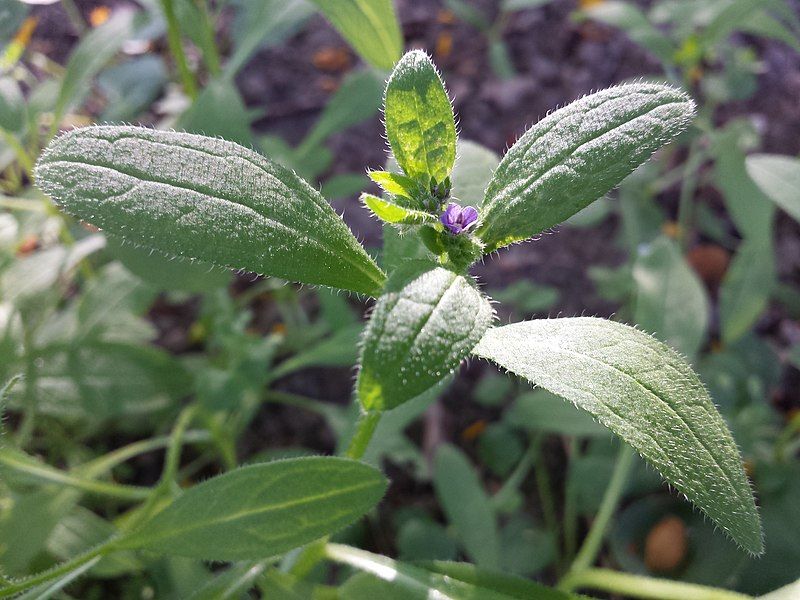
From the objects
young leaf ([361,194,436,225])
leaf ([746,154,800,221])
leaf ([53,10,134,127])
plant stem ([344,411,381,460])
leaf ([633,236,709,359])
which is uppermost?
leaf ([53,10,134,127])

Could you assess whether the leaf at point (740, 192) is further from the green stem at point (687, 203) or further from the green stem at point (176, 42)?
the green stem at point (176, 42)

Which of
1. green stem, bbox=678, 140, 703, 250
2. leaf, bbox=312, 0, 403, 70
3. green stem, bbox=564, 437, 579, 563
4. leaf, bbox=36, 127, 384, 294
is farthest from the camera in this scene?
green stem, bbox=678, 140, 703, 250

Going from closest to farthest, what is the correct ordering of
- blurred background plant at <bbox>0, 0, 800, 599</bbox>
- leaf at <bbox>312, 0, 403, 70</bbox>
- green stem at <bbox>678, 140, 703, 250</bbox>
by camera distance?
leaf at <bbox>312, 0, 403, 70</bbox> < blurred background plant at <bbox>0, 0, 800, 599</bbox> < green stem at <bbox>678, 140, 703, 250</bbox>

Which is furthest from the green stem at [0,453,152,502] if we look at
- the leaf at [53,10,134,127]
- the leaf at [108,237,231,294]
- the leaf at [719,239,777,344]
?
the leaf at [719,239,777,344]

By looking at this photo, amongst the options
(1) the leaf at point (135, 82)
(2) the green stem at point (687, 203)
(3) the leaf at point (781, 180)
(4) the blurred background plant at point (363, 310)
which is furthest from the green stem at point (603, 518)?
(1) the leaf at point (135, 82)

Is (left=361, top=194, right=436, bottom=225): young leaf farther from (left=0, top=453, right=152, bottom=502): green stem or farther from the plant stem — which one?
(left=0, top=453, right=152, bottom=502): green stem
